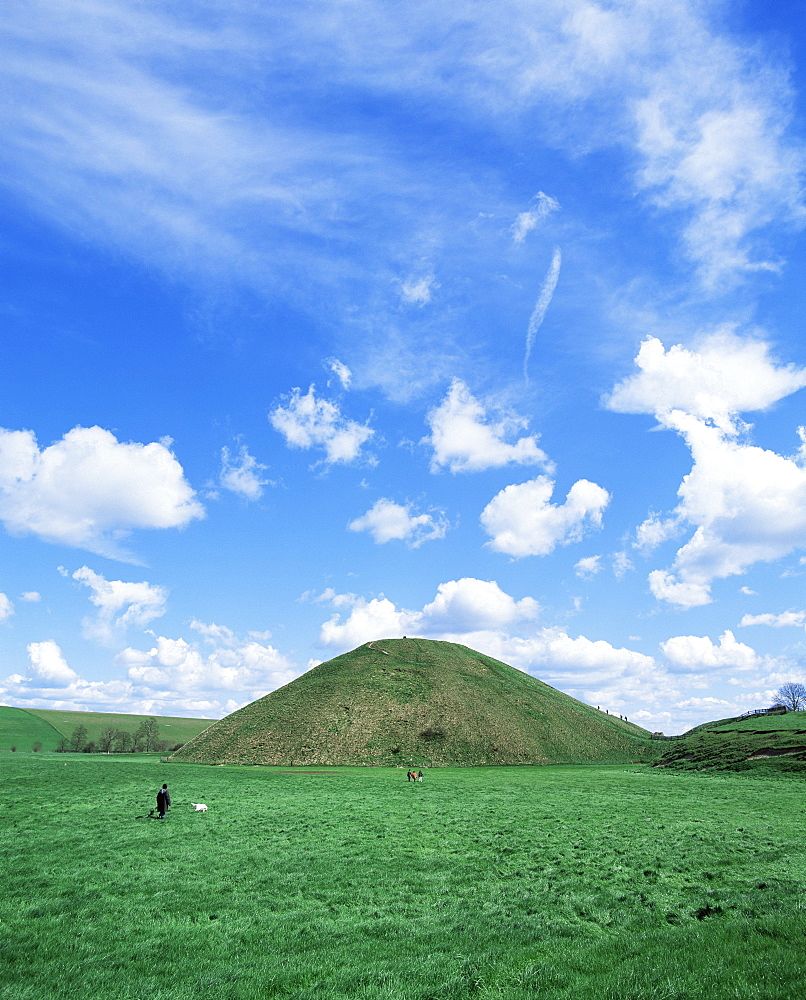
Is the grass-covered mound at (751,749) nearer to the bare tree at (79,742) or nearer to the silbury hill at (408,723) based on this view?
the silbury hill at (408,723)

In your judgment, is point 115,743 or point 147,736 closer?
A: point 115,743

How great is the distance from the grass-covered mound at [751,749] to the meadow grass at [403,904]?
43.6 meters

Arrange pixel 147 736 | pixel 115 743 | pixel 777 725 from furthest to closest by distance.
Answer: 1. pixel 147 736
2. pixel 115 743
3. pixel 777 725

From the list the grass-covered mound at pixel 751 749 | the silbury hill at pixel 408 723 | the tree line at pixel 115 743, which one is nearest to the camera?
the grass-covered mound at pixel 751 749

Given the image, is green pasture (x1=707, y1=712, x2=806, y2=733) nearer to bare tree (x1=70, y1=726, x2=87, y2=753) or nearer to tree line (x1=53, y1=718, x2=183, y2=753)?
tree line (x1=53, y1=718, x2=183, y2=753)

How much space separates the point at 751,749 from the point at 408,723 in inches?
2484

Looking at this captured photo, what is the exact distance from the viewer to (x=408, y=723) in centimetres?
12019

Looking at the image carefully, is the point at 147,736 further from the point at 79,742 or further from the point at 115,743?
the point at 79,742

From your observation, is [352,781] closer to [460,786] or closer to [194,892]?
[460,786]

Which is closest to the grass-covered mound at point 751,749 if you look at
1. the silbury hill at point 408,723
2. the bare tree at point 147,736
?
the silbury hill at point 408,723

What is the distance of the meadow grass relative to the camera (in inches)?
480

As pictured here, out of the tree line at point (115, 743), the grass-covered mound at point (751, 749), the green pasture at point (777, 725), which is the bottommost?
the tree line at point (115, 743)

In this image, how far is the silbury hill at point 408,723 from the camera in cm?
11000

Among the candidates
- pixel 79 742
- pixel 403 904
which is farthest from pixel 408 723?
pixel 79 742
